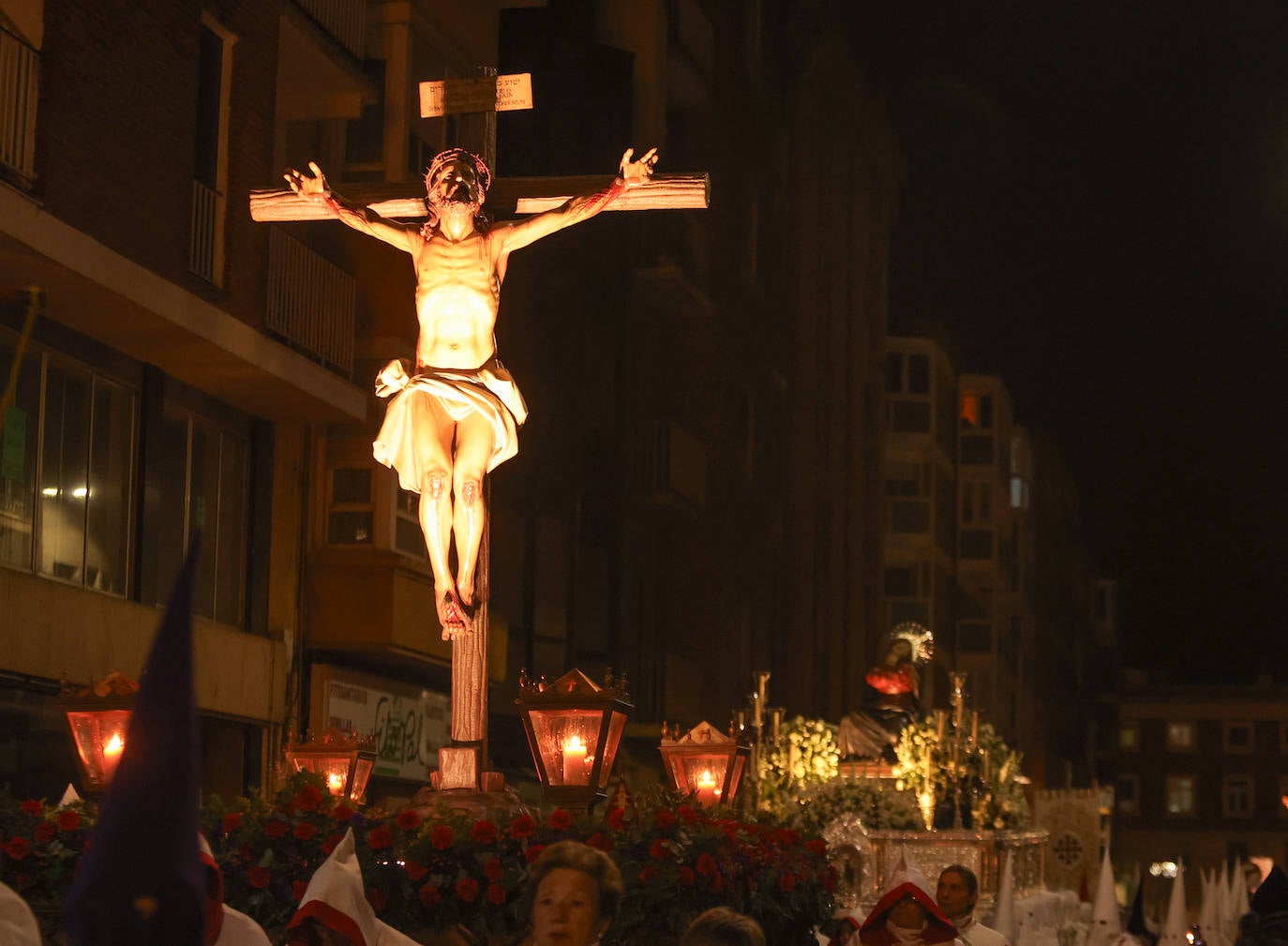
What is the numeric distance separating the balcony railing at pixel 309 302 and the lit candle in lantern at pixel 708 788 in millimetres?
8872

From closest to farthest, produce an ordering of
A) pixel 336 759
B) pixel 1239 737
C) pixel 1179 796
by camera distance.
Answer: pixel 336 759 < pixel 1239 737 < pixel 1179 796

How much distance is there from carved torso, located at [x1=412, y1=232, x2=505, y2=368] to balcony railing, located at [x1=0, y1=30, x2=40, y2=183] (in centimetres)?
688

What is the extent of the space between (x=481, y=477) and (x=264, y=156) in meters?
11.0

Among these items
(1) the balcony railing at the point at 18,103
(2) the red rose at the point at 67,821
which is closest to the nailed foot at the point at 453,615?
(2) the red rose at the point at 67,821

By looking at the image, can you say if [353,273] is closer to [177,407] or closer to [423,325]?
[177,407]

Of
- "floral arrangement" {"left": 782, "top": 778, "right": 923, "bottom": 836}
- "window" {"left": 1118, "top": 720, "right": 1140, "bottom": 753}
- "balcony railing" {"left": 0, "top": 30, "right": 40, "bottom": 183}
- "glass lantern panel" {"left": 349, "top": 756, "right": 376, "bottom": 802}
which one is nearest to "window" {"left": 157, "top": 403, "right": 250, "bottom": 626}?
"balcony railing" {"left": 0, "top": 30, "right": 40, "bottom": 183}

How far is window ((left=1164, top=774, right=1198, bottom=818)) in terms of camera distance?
102m

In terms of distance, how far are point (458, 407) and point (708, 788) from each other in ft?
11.3

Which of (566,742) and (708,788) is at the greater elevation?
(566,742)

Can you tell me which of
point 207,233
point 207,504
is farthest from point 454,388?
point 207,504

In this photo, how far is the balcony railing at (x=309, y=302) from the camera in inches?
814

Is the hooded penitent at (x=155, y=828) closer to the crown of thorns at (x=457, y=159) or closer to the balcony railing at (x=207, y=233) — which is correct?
the crown of thorns at (x=457, y=159)

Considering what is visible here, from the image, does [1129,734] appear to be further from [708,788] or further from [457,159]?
[457,159]

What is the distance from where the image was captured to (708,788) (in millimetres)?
12875
